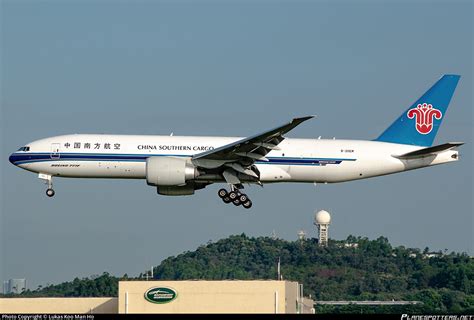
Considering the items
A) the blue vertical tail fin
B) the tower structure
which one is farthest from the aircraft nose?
the tower structure

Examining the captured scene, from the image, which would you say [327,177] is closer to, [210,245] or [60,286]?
[60,286]

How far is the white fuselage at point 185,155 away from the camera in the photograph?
58.6m

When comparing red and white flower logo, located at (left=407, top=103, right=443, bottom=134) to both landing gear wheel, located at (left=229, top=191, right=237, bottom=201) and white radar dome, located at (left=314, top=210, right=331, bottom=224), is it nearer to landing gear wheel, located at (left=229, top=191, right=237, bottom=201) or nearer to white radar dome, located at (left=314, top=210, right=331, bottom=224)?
landing gear wheel, located at (left=229, top=191, right=237, bottom=201)

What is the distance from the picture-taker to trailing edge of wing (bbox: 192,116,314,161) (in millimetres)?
55906

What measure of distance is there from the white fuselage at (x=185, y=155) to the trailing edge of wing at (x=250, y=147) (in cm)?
148

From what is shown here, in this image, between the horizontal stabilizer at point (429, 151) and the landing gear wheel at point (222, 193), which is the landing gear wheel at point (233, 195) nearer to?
the landing gear wheel at point (222, 193)

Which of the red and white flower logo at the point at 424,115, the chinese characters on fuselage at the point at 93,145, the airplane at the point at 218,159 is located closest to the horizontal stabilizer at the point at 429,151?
the airplane at the point at 218,159

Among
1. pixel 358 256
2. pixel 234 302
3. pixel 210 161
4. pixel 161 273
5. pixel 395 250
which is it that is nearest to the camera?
pixel 234 302

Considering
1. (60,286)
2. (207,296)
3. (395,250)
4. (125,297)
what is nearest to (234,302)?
(207,296)

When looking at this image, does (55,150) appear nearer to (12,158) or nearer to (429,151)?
(12,158)

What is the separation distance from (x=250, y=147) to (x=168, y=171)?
14.4 ft

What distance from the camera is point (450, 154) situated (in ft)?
197

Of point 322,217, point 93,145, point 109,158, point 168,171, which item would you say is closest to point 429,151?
point 168,171

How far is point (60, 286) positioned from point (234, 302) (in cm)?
4754
